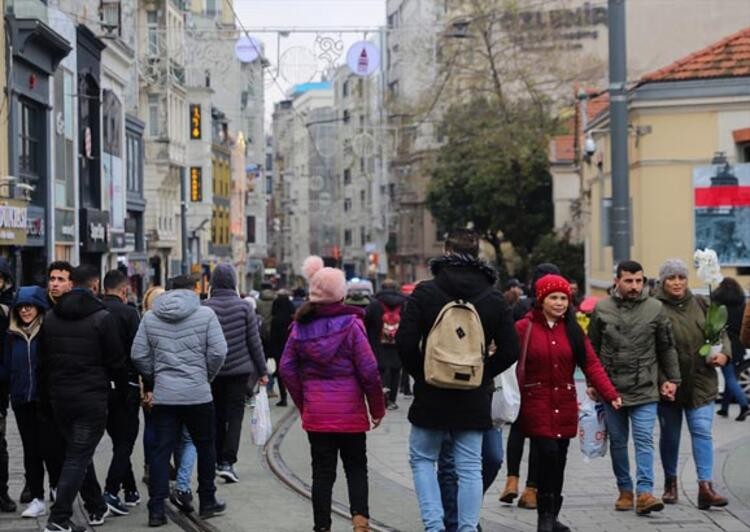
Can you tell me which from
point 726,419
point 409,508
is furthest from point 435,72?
point 409,508

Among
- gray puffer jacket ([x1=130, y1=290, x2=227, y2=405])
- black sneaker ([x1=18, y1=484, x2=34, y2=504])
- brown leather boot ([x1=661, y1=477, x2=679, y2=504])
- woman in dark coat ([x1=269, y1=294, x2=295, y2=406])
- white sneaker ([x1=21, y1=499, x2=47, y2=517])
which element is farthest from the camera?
woman in dark coat ([x1=269, y1=294, x2=295, y2=406])

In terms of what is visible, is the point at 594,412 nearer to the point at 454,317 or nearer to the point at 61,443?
the point at 454,317

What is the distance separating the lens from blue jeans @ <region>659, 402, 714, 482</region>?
35.9 feet

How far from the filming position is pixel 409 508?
1130 cm

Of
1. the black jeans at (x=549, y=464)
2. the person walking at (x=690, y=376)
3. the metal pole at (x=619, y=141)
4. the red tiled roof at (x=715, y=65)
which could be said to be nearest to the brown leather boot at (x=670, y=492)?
the person walking at (x=690, y=376)

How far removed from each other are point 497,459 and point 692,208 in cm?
1815

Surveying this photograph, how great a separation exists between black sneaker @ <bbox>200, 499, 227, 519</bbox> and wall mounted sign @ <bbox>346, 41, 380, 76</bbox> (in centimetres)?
1794

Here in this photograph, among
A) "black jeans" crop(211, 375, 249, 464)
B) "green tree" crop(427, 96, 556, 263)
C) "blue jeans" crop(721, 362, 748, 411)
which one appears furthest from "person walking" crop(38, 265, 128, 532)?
"green tree" crop(427, 96, 556, 263)

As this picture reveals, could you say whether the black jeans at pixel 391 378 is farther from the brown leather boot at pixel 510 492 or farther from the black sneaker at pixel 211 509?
the black sneaker at pixel 211 509

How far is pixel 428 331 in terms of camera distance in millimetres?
8594

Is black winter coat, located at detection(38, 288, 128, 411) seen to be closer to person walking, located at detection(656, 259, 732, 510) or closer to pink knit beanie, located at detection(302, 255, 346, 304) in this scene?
pink knit beanie, located at detection(302, 255, 346, 304)

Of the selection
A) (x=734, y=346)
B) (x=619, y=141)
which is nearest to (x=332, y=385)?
(x=619, y=141)

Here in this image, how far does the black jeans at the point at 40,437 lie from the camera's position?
10.6 meters

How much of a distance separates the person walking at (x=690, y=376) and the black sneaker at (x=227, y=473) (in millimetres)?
3797
